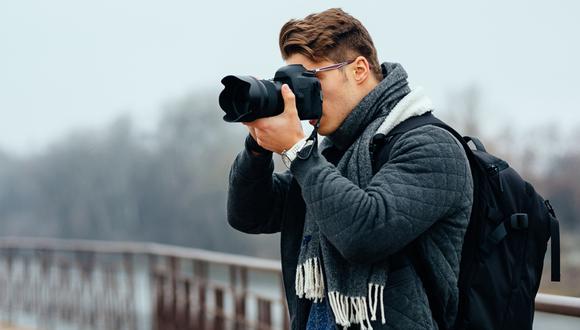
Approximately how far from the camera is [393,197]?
1.26m

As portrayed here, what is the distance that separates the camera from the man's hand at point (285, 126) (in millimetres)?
1354

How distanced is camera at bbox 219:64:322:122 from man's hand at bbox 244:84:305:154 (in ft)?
0.03

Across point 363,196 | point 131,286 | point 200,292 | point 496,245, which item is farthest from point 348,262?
point 131,286

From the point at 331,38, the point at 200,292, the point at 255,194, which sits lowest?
the point at 200,292

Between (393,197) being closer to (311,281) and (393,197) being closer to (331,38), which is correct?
(311,281)

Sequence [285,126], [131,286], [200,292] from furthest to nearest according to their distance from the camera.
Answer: [131,286]
[200,292]
[285,126]

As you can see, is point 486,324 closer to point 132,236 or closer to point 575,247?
point 575,247

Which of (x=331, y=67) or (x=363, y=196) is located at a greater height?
(x=331, y=67)

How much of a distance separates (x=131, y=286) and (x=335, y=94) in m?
4.68

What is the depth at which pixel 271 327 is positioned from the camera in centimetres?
371

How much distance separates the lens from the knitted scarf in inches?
50.4

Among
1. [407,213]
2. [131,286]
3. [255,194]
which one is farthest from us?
[131,286]

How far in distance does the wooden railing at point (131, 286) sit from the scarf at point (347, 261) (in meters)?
0.64

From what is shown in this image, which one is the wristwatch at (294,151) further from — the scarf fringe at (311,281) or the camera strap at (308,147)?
the scarf fringe at (311,281)
